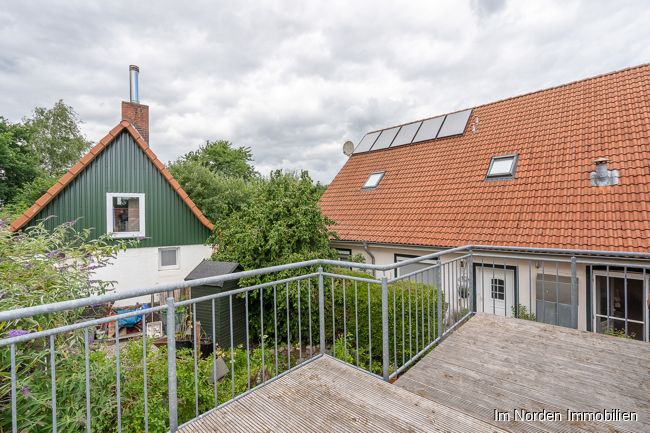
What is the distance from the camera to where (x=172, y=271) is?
A: 11.1 metres

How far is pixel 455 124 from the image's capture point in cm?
1038

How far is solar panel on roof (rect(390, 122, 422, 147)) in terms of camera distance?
11.5 metres

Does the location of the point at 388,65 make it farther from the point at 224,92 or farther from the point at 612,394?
the point at 612,394

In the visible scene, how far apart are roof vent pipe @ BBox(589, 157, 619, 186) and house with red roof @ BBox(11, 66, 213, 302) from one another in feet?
37.1

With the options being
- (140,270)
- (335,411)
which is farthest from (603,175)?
(140,270)

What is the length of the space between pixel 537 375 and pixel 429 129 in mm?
9737

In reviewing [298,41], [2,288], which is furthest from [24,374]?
[298,41]

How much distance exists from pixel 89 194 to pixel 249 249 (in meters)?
6.87

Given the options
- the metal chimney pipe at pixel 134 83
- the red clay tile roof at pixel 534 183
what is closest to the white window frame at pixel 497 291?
the red clay tile roof at pixel 534 183

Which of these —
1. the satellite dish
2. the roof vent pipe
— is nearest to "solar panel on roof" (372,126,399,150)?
the satellite dish

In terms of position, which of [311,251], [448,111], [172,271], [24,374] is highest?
[448,111]

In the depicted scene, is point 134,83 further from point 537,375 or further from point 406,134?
point 537,375

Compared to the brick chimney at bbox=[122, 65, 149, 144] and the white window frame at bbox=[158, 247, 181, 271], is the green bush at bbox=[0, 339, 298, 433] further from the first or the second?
the brick chimney at bbox=[122, 65, 149, 144]

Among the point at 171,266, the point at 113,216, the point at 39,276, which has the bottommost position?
the point at 171,266
